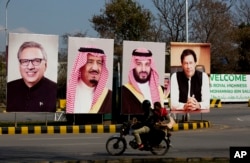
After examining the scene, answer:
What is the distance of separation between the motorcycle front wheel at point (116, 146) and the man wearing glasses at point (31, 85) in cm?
781

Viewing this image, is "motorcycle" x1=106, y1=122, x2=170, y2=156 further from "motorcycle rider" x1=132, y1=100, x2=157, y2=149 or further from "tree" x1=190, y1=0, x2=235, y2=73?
"tree" x1=190, y1=0, x2=235, y2=73

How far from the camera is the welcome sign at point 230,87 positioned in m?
44.2

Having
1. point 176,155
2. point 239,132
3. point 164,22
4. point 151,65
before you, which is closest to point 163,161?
point 176,155

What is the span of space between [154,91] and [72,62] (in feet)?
12.0

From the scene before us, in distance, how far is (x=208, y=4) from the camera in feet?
182

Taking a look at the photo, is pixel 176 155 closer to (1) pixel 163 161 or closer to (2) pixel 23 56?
(1) pixel 163 161

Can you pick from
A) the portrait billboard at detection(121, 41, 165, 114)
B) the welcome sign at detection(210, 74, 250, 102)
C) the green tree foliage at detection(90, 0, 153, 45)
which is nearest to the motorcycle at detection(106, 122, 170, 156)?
the portrait billboard at detection(121, 41, 165, 114)

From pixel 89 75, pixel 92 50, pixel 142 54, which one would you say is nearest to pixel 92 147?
pixel 89 75

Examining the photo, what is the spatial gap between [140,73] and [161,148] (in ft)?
29.6

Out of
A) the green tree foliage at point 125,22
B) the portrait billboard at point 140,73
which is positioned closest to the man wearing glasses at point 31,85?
the portrait billboard at point 140,73

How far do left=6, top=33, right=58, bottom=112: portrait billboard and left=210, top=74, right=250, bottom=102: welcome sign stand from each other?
83.0 ft

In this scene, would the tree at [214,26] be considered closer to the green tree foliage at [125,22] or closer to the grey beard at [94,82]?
the green tree foliage at [125,22]

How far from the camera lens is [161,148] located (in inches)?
515

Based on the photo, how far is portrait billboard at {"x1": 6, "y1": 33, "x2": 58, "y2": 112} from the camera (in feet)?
65.2
